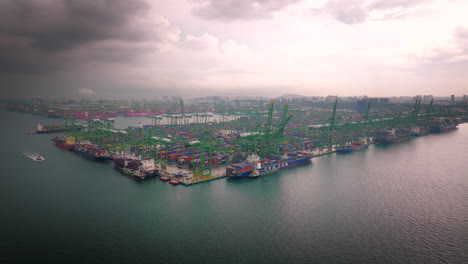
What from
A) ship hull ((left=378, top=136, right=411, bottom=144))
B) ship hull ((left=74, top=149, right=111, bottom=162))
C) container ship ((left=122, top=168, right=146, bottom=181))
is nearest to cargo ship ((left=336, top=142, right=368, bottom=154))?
ship hull ((left=378, top=136, right=411, bottom=144))

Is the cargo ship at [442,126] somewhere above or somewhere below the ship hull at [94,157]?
above

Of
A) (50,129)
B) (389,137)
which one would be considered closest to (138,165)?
(50,129)

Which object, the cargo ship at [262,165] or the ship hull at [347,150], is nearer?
the cargo ship at [262,165]

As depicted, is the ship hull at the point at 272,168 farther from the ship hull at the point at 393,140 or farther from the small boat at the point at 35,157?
the small boat at the point at 35,157

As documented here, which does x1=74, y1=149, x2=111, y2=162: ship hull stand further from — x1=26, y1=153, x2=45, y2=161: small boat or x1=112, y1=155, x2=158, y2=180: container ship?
x1=26, y1=153, x2=45, y2=161: small boat

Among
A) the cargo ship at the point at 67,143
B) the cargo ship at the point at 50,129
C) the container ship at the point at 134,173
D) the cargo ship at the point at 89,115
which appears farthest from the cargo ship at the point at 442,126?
the cargo ship at the point at 89,115

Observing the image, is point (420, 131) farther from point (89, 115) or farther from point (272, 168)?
point (89, 115)

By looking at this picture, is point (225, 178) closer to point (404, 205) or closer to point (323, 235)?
point (323, 235)
